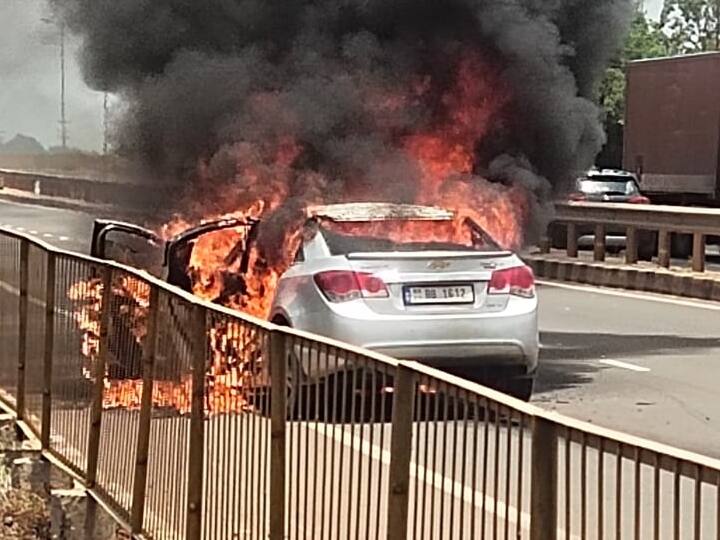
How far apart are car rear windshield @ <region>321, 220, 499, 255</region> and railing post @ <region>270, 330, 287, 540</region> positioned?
4.64m

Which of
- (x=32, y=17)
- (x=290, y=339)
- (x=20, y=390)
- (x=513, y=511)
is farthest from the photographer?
(x=32, y=17)

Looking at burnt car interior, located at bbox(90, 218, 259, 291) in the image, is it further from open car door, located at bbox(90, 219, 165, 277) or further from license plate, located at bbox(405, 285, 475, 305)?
license plate, located at bbox(405, 285, 475, 305)

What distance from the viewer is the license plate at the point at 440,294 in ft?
29.8

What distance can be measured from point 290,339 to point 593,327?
35.5 ft

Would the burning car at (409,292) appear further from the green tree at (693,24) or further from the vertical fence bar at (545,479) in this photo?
the green tree at (693,24)

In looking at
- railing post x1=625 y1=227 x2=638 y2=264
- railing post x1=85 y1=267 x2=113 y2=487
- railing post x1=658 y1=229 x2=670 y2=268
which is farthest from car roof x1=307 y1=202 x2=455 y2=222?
railing post x1=625 y1=227 x2=638 y2=264

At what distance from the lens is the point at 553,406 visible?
10.0m

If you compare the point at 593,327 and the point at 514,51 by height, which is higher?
the point at 514,51

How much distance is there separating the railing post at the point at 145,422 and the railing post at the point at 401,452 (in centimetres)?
197

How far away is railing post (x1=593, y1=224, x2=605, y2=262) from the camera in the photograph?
2094 cm

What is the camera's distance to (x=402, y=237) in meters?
9.58

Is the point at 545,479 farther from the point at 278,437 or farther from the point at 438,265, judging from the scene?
the point at 438,265

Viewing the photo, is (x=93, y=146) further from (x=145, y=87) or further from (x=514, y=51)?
(x=514, y=51)

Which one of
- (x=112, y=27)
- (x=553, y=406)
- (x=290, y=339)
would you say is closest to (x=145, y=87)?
(x=112, y=27)
